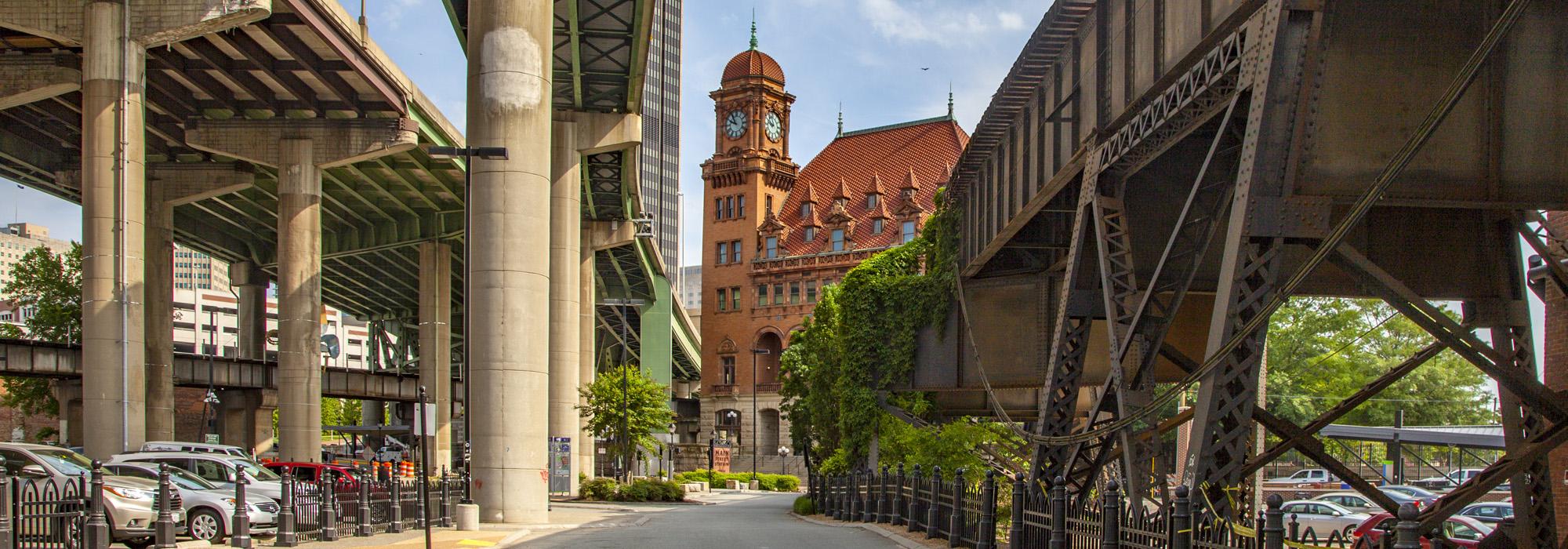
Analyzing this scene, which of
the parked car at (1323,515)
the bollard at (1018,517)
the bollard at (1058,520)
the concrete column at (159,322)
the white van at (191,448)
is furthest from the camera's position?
the concrete column at (159,322)

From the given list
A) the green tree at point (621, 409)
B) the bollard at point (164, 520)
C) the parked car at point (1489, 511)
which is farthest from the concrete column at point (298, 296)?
the parked car at point (1489, 511)

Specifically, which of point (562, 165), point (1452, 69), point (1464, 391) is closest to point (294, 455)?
point (562, 165)

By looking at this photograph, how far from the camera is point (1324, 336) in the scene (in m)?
77.9

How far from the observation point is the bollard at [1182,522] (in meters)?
13.1

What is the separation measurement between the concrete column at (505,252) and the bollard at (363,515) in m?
6.99

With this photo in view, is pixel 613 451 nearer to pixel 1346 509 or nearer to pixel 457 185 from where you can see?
pixel 457 185

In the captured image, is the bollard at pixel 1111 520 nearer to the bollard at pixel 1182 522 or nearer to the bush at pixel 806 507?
the bollard at pixel 1182 522

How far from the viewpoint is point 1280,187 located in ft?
53.5

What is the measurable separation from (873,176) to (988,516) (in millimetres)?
94525

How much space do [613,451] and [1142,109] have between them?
53.6 meters

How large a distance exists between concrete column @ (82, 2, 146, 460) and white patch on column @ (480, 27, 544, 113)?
1078cm

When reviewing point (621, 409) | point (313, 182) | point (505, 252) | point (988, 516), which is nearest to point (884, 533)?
Result: point (988, 516)

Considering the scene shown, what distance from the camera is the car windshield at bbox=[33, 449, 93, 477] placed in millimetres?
21656

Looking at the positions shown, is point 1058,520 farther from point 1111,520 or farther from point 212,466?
point 212,466
